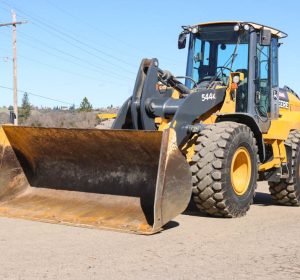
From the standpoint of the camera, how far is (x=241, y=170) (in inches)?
276

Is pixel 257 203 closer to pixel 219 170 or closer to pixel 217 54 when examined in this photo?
pixel 217 54

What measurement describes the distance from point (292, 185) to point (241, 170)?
5.29 ft

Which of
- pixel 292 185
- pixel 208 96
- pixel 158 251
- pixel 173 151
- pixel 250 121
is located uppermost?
pixel 208 96

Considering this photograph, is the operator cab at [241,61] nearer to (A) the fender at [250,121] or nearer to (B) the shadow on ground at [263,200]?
(A) the fender at [250,121]

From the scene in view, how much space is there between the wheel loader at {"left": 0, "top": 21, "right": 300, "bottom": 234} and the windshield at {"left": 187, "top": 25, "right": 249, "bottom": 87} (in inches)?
0.6

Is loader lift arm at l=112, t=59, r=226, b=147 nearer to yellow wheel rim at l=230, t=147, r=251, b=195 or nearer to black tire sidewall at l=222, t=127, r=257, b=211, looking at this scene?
black tire sidewall at l=222, t=127, r=257, b=211

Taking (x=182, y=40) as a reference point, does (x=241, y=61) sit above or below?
below

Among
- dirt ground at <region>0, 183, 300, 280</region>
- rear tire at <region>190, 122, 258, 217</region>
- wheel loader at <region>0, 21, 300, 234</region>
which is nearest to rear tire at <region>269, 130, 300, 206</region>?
wheel loader at <region>0, 21, 300, 234</region>

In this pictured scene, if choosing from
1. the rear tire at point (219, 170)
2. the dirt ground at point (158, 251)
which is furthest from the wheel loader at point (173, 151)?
the dirt ground at point (158, 251)

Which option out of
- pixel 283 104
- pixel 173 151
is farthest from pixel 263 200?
pixel 173 151

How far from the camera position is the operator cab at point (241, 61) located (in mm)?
7754

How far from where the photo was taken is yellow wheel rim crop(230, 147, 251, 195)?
22.3 ft

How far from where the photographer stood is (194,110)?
673 centimetres

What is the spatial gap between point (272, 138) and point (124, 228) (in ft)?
11.5
